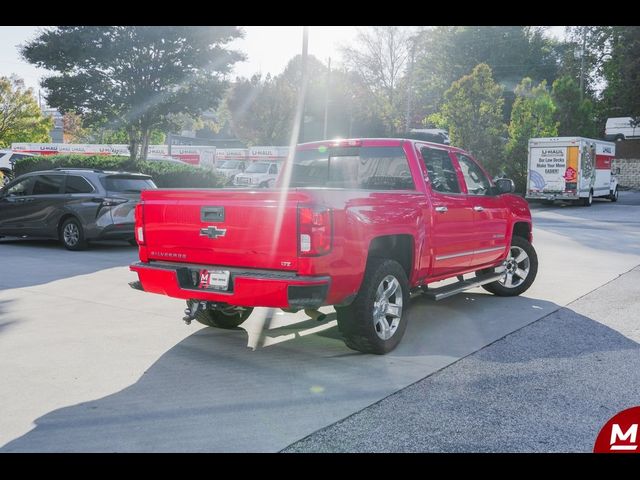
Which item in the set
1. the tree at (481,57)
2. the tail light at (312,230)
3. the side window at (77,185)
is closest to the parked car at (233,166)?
the side window at (77,185)

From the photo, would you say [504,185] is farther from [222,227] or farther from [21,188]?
[21,188]

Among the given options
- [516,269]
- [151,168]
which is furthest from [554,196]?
[516,269]

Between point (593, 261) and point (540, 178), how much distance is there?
1694 cm

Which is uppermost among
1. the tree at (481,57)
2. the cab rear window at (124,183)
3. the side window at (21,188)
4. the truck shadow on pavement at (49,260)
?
the tree at (481,57)

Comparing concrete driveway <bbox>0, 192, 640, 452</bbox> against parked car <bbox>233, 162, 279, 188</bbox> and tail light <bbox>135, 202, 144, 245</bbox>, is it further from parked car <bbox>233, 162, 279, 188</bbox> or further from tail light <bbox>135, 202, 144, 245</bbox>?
parked car <bbox>233, 162, 279, 188</bbox>

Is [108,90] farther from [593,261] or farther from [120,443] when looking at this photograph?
[120,443]

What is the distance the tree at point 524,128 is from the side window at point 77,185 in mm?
26401

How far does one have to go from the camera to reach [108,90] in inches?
837

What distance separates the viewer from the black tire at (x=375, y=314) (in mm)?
5301

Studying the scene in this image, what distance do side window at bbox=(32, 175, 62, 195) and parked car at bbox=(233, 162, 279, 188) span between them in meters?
16.9

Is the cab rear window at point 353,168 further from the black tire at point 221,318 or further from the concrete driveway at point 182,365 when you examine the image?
the black tire at point 221,318

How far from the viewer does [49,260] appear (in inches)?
424

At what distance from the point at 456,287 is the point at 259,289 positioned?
8.70 ft

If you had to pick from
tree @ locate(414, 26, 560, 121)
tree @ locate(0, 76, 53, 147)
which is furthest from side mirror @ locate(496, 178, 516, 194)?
tree @ locate(414, 26, 560, 121)
